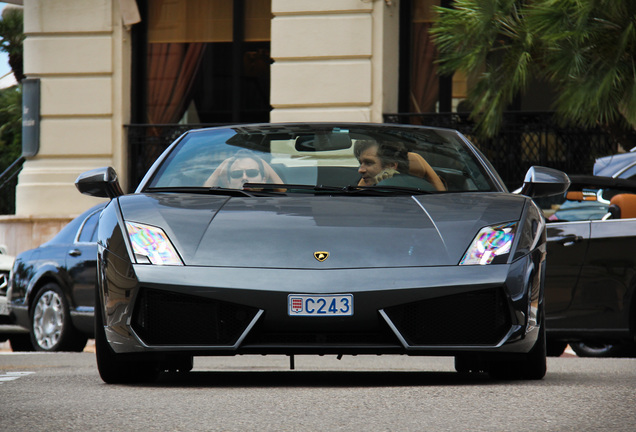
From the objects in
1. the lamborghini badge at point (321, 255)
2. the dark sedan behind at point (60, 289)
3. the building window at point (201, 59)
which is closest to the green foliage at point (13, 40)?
the building window at point (201, 59)

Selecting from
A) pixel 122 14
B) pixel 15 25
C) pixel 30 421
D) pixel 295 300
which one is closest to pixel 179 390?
pixel 295 300

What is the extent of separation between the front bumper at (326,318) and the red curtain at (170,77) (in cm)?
1482

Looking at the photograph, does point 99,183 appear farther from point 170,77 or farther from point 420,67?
point 170,77

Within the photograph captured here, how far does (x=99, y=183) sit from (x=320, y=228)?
1.39 metres

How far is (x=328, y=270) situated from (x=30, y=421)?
4.80ft

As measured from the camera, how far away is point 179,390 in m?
5.17

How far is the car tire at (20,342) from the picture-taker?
44.1ft

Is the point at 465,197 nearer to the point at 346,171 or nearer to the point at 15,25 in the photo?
the point at 346,171

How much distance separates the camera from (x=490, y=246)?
203 inches

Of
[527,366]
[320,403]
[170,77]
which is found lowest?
[527,366]

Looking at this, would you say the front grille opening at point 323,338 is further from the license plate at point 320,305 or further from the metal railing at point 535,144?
the metal railing at point 535,144

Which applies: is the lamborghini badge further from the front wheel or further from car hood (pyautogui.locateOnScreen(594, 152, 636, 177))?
car hood (pyautogui.locateOnScreen(594, 152, 636, 177))

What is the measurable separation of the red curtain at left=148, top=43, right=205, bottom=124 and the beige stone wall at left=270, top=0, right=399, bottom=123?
7.40 feet

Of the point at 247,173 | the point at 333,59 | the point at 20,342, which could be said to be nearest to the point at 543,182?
the point at 247,173
